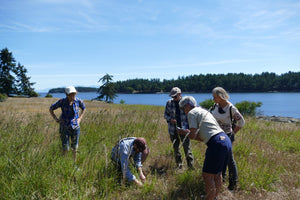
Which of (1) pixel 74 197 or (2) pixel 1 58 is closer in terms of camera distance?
(1) pixel 74 197

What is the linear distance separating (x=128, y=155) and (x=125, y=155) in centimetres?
15

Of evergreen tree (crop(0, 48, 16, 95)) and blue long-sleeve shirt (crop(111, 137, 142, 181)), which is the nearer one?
blue long-sleeve shirt (crop(111, 137, 142, 181))

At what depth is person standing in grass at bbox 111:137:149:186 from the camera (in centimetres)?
341

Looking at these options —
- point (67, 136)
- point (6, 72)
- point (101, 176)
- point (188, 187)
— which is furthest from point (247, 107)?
point (6, 72)

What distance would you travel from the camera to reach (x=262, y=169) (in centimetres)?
426

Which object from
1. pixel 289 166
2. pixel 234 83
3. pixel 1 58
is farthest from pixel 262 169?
pixel 234 83

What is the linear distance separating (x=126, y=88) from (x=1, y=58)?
3932 inches

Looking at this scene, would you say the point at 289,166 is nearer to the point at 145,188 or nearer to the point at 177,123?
the point at 177,123

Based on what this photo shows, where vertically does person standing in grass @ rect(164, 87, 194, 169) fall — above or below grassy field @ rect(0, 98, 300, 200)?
above

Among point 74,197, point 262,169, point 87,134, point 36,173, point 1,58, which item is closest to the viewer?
point 74,197

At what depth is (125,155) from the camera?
3475 mm

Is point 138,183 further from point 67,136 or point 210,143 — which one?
point 67,136

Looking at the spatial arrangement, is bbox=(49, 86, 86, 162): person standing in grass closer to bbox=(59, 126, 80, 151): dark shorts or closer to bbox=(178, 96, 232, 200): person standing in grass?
bbox=(59, 126, 80, 151): dark shorts

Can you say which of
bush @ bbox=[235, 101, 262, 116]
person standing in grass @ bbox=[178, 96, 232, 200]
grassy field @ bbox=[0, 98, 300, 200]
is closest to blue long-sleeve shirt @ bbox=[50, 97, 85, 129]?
grassy field @ bbox=[0, 98, 300, 200]
